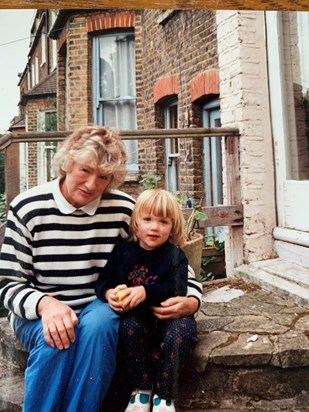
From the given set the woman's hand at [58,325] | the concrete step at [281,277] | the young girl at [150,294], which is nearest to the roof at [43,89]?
the young girl at [150,294]

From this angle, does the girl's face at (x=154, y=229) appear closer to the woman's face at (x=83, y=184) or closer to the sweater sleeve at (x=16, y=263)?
the woman's face at (x=83, y=184)

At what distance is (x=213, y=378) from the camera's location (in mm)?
1668

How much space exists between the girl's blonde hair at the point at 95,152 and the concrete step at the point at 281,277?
1180 mm

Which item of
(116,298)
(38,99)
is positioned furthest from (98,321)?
(38,99)

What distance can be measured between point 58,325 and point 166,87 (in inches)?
142

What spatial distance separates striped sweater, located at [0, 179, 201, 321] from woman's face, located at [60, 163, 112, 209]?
1.3 inches

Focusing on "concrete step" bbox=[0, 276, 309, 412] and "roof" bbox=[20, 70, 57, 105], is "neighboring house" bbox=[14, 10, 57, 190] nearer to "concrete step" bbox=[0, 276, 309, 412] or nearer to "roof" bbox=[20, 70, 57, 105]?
"roof" bbox=[20, 70, 57, 105]

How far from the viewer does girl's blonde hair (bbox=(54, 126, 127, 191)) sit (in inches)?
57.6

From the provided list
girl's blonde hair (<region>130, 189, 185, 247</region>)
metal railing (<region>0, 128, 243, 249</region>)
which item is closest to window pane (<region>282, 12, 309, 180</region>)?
metal railing (<region>0, 128, 243, 249</region>)

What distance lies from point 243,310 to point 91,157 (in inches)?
44.7

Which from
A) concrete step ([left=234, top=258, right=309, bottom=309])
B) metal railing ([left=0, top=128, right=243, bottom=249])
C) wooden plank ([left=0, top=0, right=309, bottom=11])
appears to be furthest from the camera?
metal railing ([left=0, top=128, right=243, bottom=249])

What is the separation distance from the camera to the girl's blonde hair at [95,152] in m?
1.46

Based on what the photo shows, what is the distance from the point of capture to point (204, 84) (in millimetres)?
4176

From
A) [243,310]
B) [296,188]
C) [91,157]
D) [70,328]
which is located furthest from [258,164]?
[70,328]
